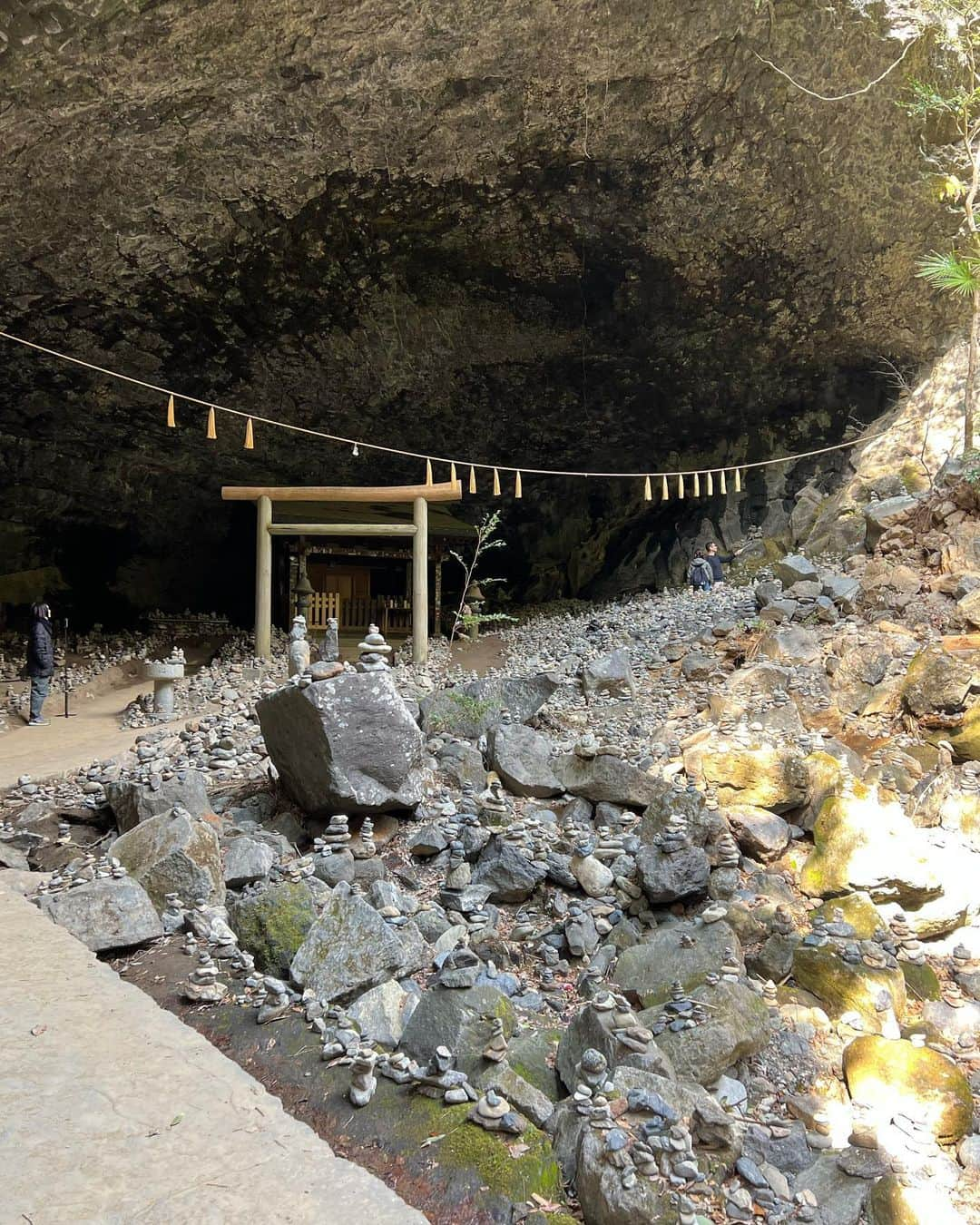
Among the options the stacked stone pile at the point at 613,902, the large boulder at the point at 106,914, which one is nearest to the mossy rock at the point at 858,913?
the stacked stone pile at the point at 613,902

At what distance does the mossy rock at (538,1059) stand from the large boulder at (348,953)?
810 millimetres

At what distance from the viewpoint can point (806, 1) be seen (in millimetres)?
10938

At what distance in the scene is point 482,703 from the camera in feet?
25.8

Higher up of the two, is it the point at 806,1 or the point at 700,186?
the point at 806,1

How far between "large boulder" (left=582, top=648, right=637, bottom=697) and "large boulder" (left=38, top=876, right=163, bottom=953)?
19.4ft

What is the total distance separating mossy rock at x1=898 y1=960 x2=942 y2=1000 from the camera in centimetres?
473

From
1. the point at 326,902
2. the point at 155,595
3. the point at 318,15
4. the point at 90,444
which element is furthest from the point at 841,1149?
the point at 155,595

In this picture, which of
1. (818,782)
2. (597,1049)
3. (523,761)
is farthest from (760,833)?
(597,1049)

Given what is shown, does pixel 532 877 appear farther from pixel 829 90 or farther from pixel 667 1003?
pixel 829 90

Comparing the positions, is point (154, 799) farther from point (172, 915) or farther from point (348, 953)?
point (348, 953)

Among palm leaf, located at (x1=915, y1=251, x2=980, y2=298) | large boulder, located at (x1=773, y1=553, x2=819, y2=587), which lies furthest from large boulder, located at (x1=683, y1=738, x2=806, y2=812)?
palm leaf, located at (x1=915, y1=251, x2=980, y2=298)

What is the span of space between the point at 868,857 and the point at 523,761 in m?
2.93

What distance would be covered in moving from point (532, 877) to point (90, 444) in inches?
661

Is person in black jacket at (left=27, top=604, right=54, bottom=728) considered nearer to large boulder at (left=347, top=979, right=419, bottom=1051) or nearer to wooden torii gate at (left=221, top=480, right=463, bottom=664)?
wooden torii gate at (left=221, top=480, right=463, bottom=664)
